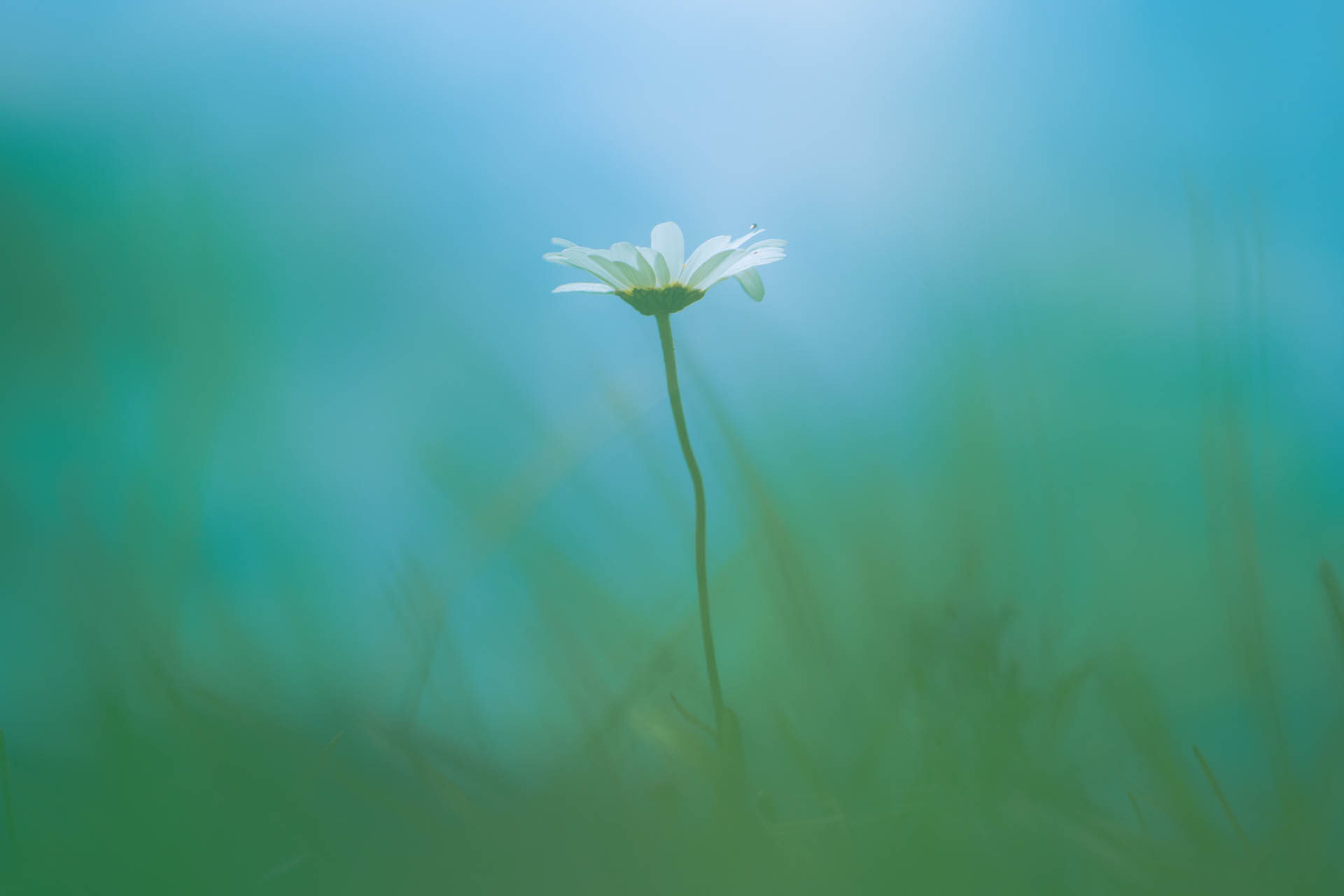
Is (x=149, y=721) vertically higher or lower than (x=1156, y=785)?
higher

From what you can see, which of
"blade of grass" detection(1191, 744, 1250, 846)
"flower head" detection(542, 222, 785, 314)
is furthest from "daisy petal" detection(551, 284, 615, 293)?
"blade of grass" detection(1191, 744, 1250, 846)

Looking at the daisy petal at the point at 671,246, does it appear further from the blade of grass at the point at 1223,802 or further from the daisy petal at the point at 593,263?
the blade of grass at the point at 1223,802

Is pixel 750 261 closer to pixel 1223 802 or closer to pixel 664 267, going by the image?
pixel 664 267

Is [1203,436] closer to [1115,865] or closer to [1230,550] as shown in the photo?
[1230,550]

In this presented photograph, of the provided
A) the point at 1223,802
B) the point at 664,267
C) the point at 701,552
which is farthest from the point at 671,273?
the point at 1223,802

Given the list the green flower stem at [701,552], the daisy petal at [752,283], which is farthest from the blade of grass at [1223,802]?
the daisy petal at [752,283]

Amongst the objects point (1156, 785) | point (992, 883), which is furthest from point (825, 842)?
point (1156, 785)

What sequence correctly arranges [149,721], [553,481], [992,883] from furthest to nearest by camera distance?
1. [553,481]
2. [149,721]
3. [992,883]
